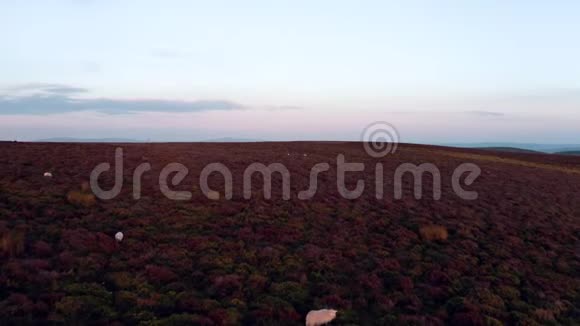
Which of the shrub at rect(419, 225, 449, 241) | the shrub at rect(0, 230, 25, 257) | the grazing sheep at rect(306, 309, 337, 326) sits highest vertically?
the shrub at rect(0, 230, 25, 257)

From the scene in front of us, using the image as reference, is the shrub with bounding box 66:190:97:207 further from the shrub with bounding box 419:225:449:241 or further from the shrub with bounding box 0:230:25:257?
the shrub with bounding box 419:225:449:241

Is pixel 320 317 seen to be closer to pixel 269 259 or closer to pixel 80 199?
pixel 269 259

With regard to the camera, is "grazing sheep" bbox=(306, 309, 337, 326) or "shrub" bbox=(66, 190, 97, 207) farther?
"shrub" bbox=(66, 190, 97, 207)

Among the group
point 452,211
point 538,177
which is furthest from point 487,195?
point 538,177

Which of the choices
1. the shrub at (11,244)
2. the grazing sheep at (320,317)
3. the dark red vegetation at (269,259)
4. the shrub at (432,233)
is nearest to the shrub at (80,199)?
the dark red vegetation at (269,259)

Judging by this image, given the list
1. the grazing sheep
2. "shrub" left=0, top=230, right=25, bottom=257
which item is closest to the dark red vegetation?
"shrub" left=0, top=230, right=25, bottom=257

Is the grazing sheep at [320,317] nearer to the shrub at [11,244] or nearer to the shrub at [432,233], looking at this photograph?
the shrub at [432,233]
